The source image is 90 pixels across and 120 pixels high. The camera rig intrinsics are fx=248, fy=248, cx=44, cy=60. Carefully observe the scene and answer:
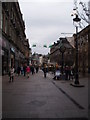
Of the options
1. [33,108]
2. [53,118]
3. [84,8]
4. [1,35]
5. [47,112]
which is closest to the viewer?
[53,118]

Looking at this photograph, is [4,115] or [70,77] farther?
[70,77]

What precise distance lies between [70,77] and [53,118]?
78.5 ft

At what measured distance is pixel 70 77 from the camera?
3166cm

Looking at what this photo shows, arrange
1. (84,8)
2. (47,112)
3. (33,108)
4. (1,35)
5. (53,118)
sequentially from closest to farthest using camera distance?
(53,118), (47,112), (33,108), (84,8), (1,35)

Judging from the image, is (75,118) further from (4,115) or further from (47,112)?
(4,115)

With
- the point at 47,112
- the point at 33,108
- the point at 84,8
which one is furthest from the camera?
the point at 84,8

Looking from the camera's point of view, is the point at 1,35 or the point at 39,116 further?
the point at 1,35

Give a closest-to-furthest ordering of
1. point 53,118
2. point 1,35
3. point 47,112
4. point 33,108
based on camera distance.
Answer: point 53,118
point 47,112
point 33,108
point 1,35

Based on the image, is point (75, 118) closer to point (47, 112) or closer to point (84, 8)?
point (47, 112)

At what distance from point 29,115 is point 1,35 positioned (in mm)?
24155

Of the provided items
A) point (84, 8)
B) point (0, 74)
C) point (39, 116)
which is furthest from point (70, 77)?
point (39, 116)

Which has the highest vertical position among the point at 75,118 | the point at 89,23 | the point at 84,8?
the point at 84,8

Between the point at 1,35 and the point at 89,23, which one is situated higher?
the point at 1,35

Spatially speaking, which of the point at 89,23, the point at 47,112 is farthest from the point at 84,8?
the point at 47,112
